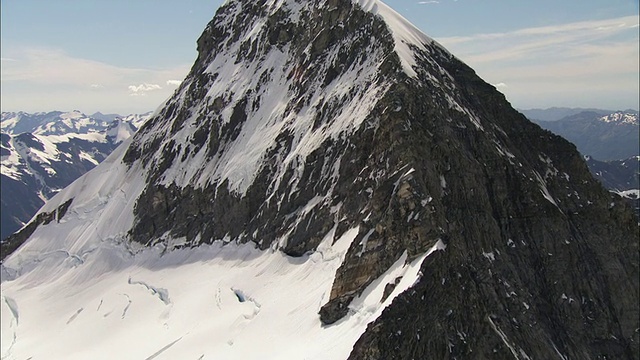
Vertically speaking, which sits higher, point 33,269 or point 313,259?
point 313,259

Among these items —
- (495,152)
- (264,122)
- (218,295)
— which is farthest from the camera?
(264,122)

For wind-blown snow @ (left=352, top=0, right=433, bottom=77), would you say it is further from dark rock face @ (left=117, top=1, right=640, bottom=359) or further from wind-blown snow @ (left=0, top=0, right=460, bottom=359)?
dark rock face @ (left=117, top=1, right=640, bottom=359)

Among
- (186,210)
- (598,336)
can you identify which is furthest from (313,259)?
(186,210)

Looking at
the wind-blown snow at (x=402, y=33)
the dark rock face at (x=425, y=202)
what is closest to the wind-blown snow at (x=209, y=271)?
the wind-blown snow at (x=402, y=33)

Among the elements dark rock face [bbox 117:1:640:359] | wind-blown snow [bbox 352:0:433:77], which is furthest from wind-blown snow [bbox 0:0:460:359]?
dark rock face [bbox 117:1:640:359]

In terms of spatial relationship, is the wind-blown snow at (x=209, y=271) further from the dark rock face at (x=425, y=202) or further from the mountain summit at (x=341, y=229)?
the dark rock face at (x=425, y=202)

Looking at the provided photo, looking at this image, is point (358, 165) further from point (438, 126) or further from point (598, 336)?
point (598, 336)
